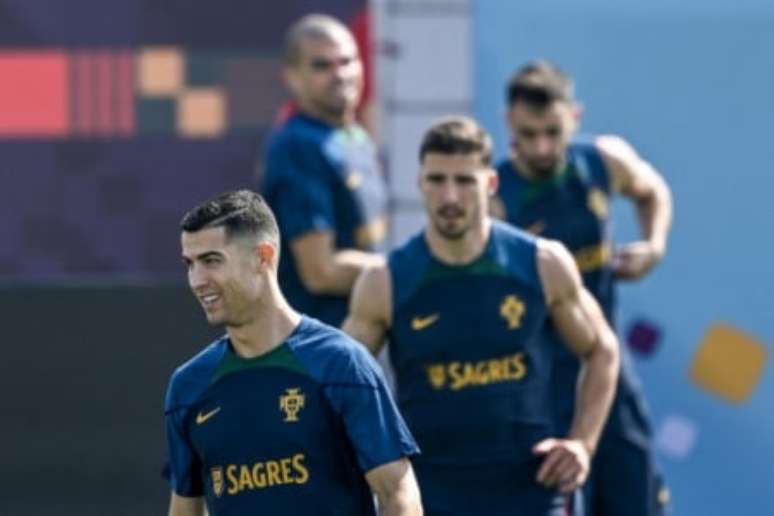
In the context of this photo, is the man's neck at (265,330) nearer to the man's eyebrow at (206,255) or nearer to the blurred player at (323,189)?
the man's eyebrow at (206,255)

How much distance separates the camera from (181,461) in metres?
5.66

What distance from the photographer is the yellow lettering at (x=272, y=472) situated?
18.1 feet

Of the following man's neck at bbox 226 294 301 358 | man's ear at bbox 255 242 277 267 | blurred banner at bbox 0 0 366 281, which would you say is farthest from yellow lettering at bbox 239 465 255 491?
Result: blurred banner at bbox 0 0 366 281

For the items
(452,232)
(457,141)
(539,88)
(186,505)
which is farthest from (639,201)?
(186,505)

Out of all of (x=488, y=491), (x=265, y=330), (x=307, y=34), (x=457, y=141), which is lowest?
(x=488, y=491)

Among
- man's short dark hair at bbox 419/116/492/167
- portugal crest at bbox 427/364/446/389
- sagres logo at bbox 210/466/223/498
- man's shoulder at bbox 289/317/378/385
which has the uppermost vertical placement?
man's short dark hair at bbox 419/116/492/167

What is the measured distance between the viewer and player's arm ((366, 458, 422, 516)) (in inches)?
213

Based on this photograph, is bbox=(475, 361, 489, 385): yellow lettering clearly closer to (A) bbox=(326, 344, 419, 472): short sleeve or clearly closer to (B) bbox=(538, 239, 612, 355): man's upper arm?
(B) bbox=(538, 239, 612, 355): man's upper arm

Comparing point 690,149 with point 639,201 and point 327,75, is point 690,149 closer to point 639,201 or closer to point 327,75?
point 639,201

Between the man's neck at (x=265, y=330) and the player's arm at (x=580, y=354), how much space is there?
5.15ft

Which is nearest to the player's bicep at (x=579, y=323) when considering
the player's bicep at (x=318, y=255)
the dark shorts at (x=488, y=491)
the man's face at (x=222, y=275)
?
the dark shorts at (x=488, y=491)

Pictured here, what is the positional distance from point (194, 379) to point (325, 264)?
2.63 m

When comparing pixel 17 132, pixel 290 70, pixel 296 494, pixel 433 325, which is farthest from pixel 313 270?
pixel 296 494

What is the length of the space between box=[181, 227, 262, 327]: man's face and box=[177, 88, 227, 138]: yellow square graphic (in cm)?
426
